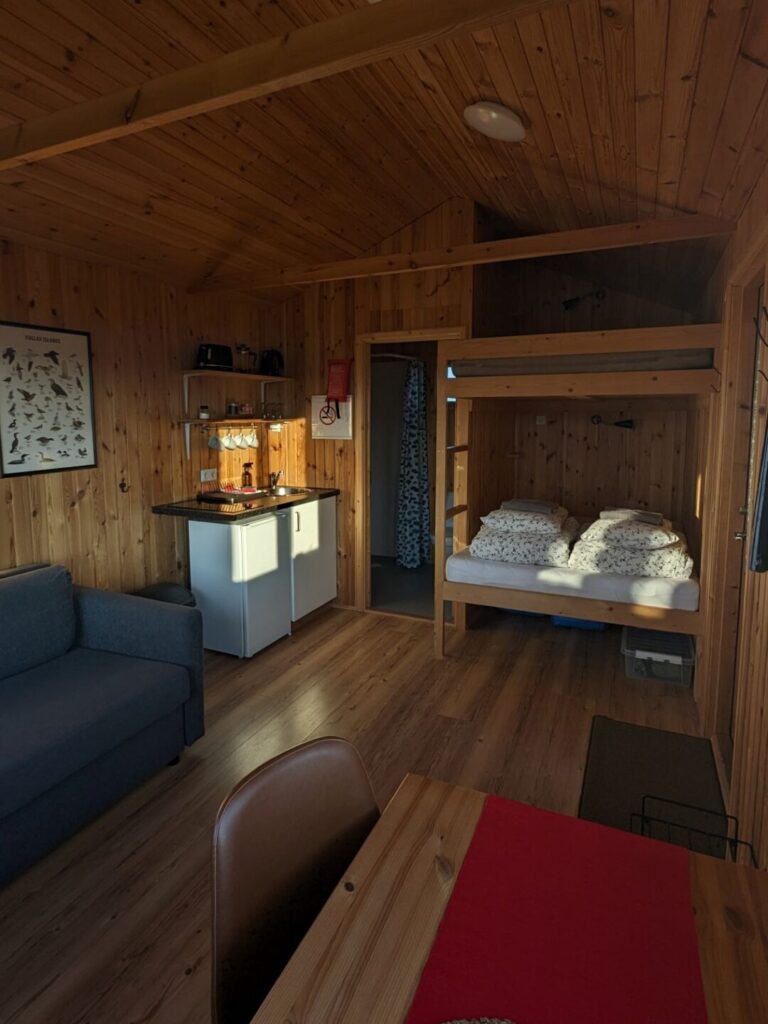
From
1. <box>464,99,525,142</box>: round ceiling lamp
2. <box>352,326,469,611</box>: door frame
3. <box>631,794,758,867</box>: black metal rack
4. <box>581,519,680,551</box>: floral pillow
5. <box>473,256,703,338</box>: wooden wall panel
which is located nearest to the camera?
<box>631,794,758,867</box>: black metal rack

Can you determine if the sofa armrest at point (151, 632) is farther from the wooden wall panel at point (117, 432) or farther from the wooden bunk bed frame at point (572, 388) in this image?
the wooden bunk bed frame at point (572, 388)

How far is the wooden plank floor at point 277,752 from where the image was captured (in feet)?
5.65

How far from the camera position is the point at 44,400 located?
3076 mm

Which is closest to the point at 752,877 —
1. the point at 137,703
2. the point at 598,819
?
the point at 598,819

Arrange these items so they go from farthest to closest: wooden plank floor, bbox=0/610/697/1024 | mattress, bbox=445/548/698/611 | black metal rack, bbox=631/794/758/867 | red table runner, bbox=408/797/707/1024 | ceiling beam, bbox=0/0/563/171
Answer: mattress, bbox=445/548/698/611 < black metal rack, bbox=631/794/758/867 < wooden plank floor, bbox=0/610/697/1024 < ceiling beam, bbox=0/0/563/171 < red table runner, bbox=408/797/707/1024

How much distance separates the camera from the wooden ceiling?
1832 millimetres

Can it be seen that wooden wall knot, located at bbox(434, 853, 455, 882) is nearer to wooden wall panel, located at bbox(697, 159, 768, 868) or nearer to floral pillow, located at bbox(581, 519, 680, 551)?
wooden wall panel, located at bbox(697, 159, 768, 868)

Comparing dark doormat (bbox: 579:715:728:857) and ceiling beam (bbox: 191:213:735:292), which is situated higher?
ceiling beam (bbox: 191:213:735:292)

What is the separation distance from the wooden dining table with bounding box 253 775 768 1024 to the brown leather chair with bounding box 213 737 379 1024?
0.30 ft

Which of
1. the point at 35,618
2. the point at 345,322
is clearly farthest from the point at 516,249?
the point at 35,618

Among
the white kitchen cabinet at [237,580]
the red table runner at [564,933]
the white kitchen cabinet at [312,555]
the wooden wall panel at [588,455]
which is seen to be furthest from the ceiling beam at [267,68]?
the wooden wall panel at [588,455]

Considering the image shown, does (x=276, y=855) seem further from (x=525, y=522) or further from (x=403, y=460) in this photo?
(x=403, y=460)

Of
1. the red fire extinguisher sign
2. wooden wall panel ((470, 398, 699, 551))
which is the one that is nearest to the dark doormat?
wooden wall panel ((470, 398, 699, 551))

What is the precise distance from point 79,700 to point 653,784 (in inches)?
93.9
